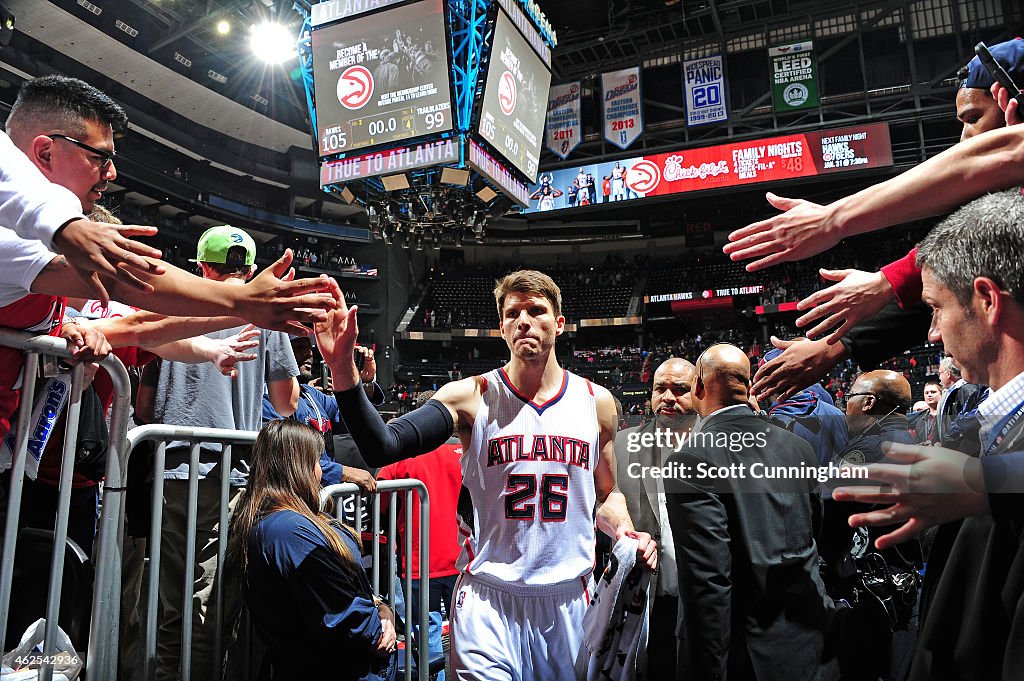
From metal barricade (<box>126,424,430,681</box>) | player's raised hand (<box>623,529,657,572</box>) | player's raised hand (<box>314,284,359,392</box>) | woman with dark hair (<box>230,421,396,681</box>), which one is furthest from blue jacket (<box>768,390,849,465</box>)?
metal barricade (<box>126,424,430,681</box>)

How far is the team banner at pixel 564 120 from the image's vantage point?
19.7 meters

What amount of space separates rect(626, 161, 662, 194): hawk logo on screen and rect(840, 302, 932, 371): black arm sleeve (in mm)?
18107

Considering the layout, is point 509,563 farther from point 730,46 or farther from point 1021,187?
point 730,46

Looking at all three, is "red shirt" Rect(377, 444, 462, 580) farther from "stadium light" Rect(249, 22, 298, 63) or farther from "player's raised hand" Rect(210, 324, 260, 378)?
"stadium light" Rect(249, 22, 298, 63)

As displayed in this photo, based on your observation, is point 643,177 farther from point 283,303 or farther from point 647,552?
point 283,303

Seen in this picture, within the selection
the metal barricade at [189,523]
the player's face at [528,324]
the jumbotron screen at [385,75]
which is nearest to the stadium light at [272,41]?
the jumbotron screen at [385,75]

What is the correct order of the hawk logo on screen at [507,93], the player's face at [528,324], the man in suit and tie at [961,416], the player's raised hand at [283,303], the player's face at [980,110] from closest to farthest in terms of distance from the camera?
the man in suit and tie at [961,416] < the player's face at [980,110] < the player's raised hand at [283,303] < the player's face at [528,324] < the hawk logo on screen at [507,93]

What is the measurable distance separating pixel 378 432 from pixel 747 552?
151 centimetres

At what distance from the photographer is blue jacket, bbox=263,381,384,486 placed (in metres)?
3.76

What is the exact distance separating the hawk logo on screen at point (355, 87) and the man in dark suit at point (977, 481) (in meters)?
10.6

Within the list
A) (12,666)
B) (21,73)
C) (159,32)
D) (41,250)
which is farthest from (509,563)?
(159,32)

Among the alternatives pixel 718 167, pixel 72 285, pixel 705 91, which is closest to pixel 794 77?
pixel 705 91

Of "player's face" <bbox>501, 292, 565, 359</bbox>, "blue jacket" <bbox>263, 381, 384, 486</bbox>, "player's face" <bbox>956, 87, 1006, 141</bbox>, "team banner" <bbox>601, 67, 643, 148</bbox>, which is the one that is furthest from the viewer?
"team banner" <bbox>601, 67, 643, 148</bbox>

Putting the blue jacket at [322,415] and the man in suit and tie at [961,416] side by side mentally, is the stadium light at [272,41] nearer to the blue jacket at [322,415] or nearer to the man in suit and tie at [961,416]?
the blue jacket at [322,415]
